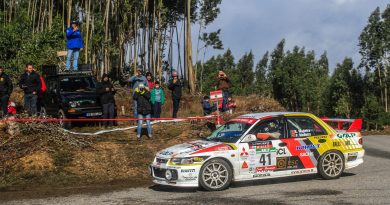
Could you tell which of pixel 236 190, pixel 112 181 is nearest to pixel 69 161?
pixel 112 181

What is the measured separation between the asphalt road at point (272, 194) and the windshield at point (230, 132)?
3.35 ft

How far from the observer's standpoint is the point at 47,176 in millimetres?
12266

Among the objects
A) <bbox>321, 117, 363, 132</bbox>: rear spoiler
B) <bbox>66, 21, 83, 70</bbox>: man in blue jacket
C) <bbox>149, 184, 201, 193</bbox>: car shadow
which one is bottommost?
<bbox>149, 184, 201, 193</bbox>: car shadow

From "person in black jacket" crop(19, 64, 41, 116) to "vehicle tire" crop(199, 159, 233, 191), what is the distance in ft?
24.4

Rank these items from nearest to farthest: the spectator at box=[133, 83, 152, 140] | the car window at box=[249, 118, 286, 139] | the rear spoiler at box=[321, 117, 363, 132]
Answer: the car window at box=[249, 118, 286, 139] < the rear spoiler at box=[321, 117, 363, 132] < the spectator at box=[133, 83, 152, 140]

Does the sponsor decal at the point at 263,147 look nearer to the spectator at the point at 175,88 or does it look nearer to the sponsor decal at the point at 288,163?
the sponsor decal at the point at 288,163

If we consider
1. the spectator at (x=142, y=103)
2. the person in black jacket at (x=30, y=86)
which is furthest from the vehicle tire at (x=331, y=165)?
the person in black jacket at (x=30, y=86)

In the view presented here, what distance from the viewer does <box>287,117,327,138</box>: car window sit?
11.4m

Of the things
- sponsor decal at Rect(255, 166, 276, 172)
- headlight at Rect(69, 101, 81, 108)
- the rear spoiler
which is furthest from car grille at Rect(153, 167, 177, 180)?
headlight at Rect(69, 101, 81, 108)

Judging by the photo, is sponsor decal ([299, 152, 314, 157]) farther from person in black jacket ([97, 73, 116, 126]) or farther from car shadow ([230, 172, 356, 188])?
person in black jacket ([97, 73, 116, 126])

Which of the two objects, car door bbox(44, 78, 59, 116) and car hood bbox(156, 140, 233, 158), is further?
car door bbox(44, 78, 59, 116)

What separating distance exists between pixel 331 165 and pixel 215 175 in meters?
2.87

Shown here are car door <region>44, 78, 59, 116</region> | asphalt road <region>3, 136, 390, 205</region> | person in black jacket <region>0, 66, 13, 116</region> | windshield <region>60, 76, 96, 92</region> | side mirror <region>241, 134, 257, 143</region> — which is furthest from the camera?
windshield <region>60, 76, 96, 92</region>

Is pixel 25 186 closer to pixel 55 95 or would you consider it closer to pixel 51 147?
pixel 51 147
